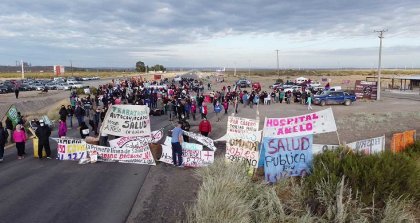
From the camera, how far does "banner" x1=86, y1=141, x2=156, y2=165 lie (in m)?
13.3

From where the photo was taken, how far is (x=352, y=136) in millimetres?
19344

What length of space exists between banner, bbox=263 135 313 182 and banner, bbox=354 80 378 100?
38.9 meters

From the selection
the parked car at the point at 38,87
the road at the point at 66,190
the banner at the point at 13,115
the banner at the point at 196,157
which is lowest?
the road at the point at 66,190

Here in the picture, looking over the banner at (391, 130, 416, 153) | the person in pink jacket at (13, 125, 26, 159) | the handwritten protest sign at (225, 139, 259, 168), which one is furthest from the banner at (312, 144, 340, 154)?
the person in pink jacket at (13, 125, 26, 159)

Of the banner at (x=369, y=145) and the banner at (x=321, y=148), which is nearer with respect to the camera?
the banner at (x=321, y=148)

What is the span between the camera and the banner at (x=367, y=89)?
4562 cm

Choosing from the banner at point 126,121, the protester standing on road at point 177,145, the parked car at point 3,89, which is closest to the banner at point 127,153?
the protester standing on road at point 177,145

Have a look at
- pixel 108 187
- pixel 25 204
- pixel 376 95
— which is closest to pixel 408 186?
pixel 108 187

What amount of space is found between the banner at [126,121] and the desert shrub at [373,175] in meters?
7.71

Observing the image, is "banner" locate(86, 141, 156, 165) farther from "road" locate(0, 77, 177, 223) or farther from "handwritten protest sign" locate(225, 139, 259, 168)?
"handwritten protest sign" locate(225, 139, 259, 168)

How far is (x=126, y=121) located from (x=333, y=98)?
91.2 feet

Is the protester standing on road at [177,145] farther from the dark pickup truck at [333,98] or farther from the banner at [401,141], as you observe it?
the dark pickup truck at [333,98]

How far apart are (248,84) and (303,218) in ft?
203

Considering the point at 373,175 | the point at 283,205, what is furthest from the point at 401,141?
the point at 283,205
